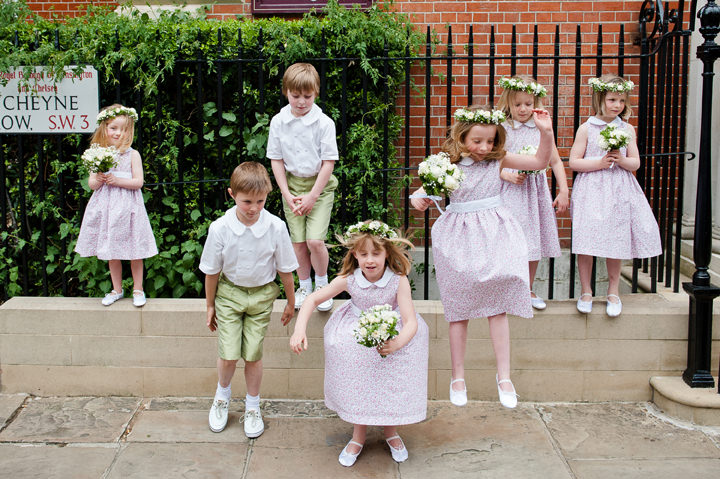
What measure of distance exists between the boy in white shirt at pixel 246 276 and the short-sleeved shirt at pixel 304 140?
1.69 ft

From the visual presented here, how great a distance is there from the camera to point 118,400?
509 cm

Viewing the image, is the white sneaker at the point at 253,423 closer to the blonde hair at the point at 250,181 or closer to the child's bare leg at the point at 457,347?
the child's bare leg at the point at 457,347

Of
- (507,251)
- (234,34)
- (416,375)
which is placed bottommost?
(416,375)

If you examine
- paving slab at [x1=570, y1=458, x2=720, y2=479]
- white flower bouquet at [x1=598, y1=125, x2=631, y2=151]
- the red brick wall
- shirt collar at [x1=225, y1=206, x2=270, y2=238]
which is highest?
the red brick wall

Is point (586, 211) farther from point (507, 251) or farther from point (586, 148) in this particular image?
point (507, 251)

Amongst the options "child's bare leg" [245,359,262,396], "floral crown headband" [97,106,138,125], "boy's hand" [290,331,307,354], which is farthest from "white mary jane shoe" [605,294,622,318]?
"floral crown headband" [97,106,138,125]

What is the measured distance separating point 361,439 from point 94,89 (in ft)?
9.73

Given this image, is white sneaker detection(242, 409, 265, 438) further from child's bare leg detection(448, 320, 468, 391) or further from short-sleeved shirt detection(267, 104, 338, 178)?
short-sleeved shirt detection(267, 104, 338, 178)

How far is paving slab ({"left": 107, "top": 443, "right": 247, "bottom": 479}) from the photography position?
4.10m

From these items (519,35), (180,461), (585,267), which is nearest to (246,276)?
(180,461)

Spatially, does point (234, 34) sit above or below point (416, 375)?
above

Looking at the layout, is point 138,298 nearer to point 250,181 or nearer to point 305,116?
point 250,181

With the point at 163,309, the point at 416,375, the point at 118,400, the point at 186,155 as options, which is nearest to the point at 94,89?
the point at 186,155

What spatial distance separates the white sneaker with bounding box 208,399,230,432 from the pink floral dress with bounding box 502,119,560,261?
2071 mm
